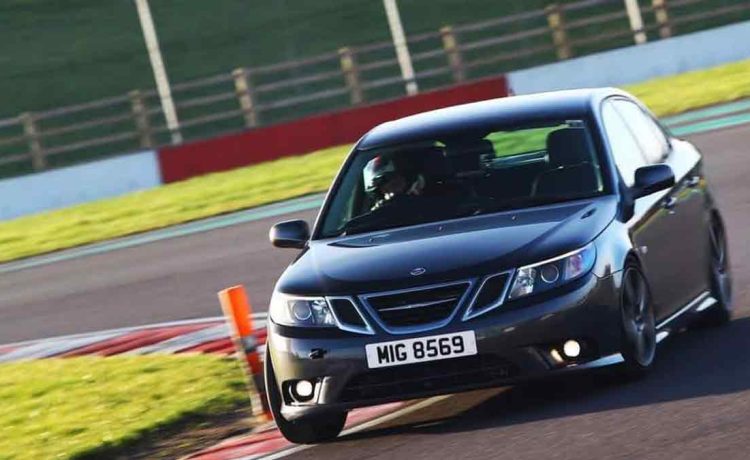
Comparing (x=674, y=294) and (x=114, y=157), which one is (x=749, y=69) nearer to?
(x=114, y=157)

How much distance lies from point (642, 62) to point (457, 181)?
24.0 meters

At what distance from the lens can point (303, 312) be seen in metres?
8.84

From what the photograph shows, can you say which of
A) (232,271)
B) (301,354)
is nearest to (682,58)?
(232,271)

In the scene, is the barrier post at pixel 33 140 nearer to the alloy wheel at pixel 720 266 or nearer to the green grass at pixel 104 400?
the green grass at pixel 104 400

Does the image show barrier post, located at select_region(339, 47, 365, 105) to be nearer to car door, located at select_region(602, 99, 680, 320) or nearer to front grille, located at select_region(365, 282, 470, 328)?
car door, located at select_region(602, 99, 680, 320)

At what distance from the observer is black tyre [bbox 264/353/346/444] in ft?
29.5

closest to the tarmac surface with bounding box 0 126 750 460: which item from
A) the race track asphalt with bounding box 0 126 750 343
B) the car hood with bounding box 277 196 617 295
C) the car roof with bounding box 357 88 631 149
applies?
the car hood with bounding box 277 196 617 295

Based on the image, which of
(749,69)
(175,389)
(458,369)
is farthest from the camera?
(749,69)

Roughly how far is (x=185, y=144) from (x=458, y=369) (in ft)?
76.6

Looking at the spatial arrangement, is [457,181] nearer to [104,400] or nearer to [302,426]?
[302,426]

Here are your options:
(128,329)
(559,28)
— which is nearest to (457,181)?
(128,329)

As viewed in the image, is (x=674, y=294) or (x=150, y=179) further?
(x=150, y=179)

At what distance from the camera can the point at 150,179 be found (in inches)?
1221

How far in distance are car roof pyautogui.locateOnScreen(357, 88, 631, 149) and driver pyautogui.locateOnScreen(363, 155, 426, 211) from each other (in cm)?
14
